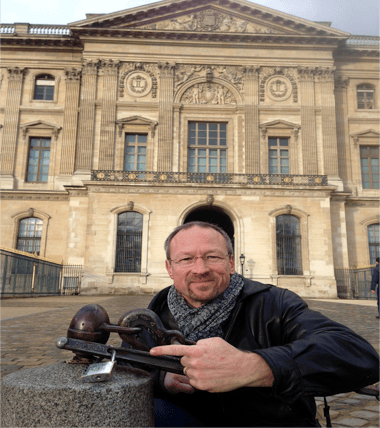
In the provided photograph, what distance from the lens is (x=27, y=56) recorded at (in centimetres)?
2739

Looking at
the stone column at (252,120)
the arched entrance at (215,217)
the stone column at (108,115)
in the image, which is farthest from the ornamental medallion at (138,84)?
the arched entrance at (215,217)

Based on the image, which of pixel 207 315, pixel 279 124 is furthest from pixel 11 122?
pixel 207 315

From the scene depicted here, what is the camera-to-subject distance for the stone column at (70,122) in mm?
25859

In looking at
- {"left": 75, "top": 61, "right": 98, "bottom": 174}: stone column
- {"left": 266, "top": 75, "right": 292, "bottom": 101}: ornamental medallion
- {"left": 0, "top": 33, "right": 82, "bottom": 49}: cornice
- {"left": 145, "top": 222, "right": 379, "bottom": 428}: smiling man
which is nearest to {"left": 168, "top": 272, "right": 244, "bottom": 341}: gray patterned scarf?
{"left": 145, "top": 222, "right": 379, "bottom": 428}: smiling man

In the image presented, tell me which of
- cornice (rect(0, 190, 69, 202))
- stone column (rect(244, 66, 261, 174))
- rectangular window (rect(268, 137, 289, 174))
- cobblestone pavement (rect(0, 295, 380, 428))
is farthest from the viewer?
cornice (rect(0, 190, 69, 202))

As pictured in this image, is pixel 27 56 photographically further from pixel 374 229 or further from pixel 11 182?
pixel 374 229

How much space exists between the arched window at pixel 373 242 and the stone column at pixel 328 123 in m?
4.46

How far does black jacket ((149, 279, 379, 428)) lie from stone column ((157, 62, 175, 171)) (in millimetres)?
22710

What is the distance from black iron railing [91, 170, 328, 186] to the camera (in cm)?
2191

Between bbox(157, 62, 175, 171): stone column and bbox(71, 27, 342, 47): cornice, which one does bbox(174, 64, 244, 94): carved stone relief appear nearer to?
bbox(157, 62, 175, 171): stone column

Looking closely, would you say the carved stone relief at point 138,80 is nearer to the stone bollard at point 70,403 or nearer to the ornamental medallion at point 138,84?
the ornamental medallion at point 138,84

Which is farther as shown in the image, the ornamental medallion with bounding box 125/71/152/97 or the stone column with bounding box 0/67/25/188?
the stone column with bounding box 0/67/25/188

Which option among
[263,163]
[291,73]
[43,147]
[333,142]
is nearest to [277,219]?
[263,163]

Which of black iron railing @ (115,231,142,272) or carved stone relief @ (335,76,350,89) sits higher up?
carved stone relief @ (335,76,350,89)
